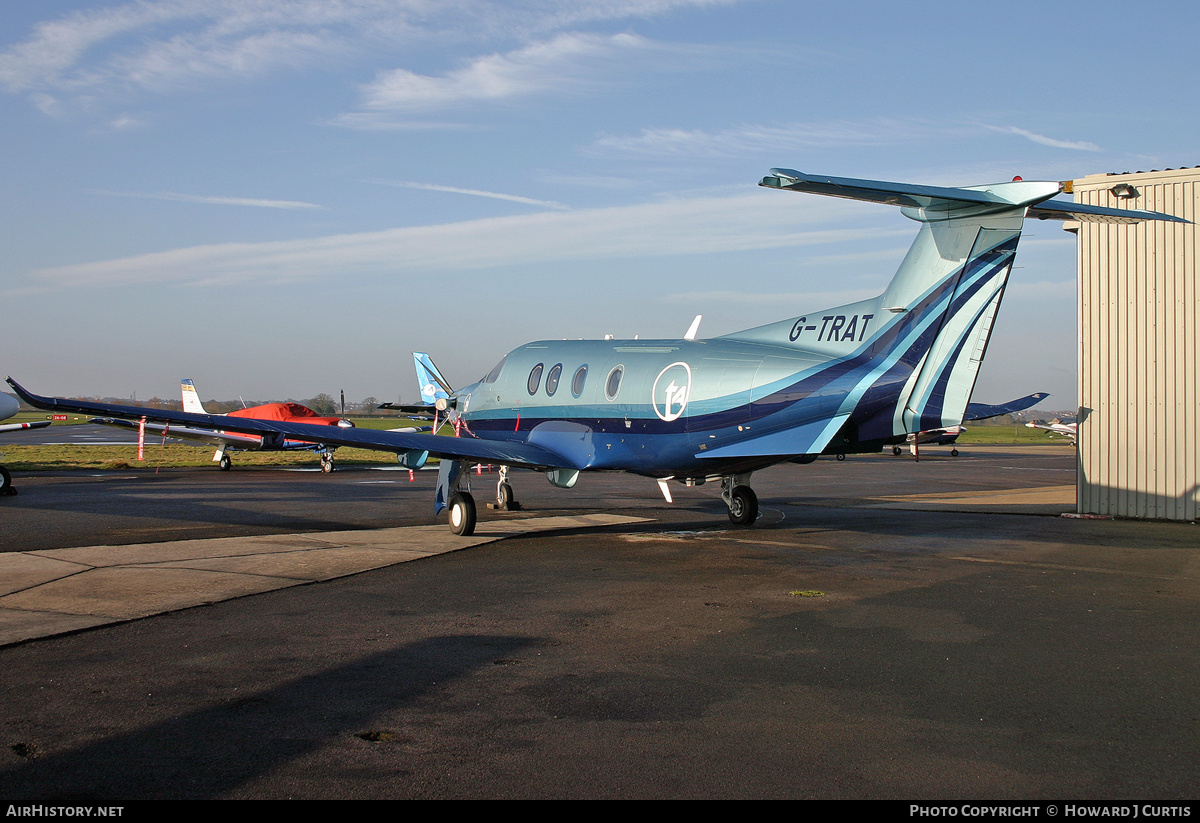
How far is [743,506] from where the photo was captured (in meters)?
15.9

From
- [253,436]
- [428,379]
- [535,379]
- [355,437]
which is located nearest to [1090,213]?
[535,379]

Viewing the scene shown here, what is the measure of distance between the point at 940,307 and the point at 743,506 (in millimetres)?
5740

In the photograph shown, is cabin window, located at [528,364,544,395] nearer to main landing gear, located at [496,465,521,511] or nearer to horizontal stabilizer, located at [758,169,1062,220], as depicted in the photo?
main landing gear, located at [496,465,521,511]

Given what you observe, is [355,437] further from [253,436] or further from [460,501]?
[253,436]

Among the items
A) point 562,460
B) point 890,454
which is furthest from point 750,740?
point 890,454

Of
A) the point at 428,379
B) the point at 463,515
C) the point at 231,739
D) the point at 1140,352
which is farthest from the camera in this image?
the point at 428,379

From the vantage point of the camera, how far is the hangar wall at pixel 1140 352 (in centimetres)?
1678

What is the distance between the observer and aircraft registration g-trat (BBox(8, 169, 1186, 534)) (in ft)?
36.6

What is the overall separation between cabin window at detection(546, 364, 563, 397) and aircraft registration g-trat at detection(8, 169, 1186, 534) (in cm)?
3

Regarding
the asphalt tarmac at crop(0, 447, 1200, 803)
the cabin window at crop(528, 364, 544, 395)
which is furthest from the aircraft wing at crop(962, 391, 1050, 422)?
the cabin window at crop(528, 364, 544, 395)

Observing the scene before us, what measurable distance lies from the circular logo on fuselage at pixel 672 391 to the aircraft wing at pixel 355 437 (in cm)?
205

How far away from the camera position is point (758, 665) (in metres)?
6.80

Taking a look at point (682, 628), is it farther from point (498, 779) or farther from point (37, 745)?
point (37, 745)

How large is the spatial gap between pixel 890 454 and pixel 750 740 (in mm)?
50211
